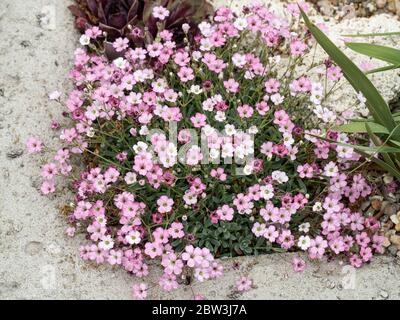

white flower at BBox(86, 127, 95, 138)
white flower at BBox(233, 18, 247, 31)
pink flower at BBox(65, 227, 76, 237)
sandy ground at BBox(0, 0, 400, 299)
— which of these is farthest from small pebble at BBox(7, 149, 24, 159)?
white flower at BBox(233, 18, 247, 31)

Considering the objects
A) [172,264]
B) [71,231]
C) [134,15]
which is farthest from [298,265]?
[134,15]

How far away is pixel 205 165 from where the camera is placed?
3.57m

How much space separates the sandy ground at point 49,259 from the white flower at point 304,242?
16cm

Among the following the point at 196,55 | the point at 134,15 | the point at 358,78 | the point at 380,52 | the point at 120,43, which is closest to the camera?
the point at 358,78

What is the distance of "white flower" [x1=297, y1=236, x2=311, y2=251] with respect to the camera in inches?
133

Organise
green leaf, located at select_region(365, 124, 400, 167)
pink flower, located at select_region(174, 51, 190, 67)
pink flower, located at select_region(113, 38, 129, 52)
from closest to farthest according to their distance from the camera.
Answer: green leaf, located at select_region(365, 124, 400, 167), pink flower, located at select_region(174, 51, 190, 67), pink flower, located at select_region(113, 38, 129, 52)

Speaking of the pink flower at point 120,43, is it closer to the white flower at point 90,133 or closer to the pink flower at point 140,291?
the white flower at point 90,133

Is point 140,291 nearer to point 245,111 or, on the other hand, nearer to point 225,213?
point 225,213

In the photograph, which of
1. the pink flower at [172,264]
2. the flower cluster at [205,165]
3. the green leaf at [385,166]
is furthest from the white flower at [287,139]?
the pink flower at [172,264]

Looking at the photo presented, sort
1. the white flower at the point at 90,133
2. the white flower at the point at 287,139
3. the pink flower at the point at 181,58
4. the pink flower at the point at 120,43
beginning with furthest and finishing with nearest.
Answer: the pink flower at the point at 120,43
the pink flower at the point at 181,58
the white flower at the point at 90,133
the white flower at the point at 287,139

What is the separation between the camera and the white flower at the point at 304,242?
3.38 m

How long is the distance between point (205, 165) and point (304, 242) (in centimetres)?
70

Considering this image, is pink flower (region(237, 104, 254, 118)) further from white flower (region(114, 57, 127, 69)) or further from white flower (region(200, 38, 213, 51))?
white flower (region(114, 57, 127, 69))

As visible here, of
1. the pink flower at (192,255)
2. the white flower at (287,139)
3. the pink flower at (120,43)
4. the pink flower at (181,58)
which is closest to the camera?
the pink flower at (192,255)
